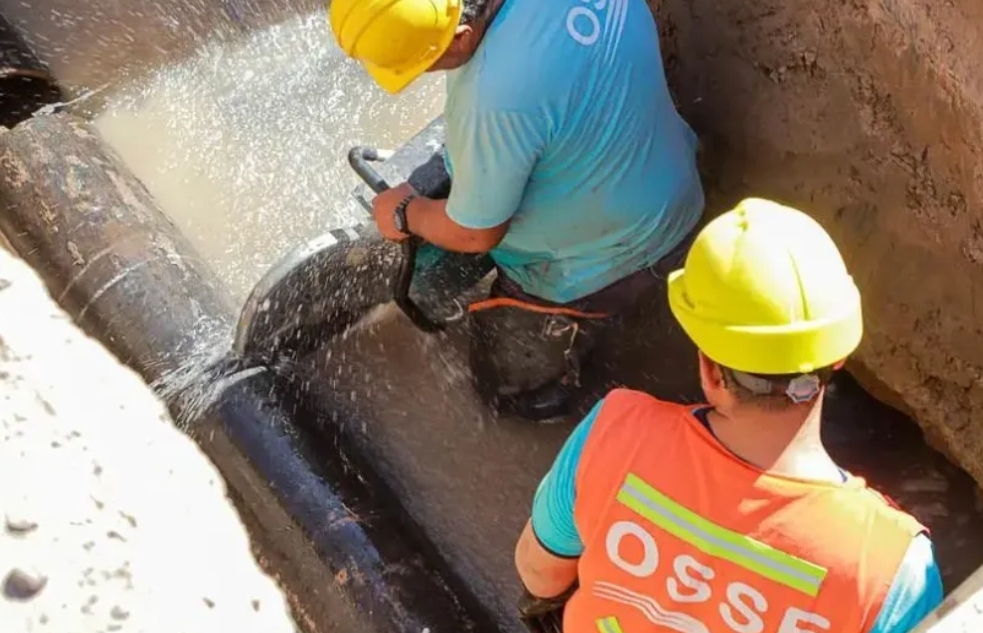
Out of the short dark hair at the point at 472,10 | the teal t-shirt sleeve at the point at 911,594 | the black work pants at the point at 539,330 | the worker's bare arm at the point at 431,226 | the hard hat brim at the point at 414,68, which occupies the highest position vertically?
the short dark hair at the point at 472,10

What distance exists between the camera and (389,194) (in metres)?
3.08

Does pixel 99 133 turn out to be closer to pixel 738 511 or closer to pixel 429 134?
pixel 429 134

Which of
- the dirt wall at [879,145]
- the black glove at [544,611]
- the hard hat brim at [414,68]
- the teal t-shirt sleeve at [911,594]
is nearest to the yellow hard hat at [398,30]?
the hard hat brim at [414,68]

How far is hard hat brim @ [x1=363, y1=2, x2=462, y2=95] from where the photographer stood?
2539 mm

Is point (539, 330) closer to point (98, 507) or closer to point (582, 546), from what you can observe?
point (582, 546)

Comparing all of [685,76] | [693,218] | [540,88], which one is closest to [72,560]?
[540,88]

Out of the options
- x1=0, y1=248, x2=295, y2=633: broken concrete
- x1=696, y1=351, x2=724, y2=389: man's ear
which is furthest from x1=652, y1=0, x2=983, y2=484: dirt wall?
x1=0, y1=248, x2=295, y2=633: broken concrete

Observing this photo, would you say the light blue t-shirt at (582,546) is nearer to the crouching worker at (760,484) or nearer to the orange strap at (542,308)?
the crouching worker at (760,484)

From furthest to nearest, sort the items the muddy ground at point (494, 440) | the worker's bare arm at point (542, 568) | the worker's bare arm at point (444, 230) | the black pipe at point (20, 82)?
the black pipe at point (20, 82) < the muddy ground at point (494, 440) < the worker's bare arm at point (444, 230) < the worker's bare arm at point (542, 568)

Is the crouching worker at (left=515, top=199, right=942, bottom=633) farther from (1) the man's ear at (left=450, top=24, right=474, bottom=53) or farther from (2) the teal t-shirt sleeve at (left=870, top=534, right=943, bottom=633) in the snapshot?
(1) the man's ear at (left=450, top=24, right=474, bottom=53)

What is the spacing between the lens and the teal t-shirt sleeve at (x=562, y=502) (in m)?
2.16

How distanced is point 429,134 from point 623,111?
2.43 ft

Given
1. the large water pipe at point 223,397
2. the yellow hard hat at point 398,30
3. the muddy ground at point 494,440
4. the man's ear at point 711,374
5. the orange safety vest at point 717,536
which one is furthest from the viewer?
the muddy ground at point 494,440

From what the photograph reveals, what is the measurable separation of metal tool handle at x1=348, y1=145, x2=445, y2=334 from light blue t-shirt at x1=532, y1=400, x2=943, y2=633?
1.07 metres
